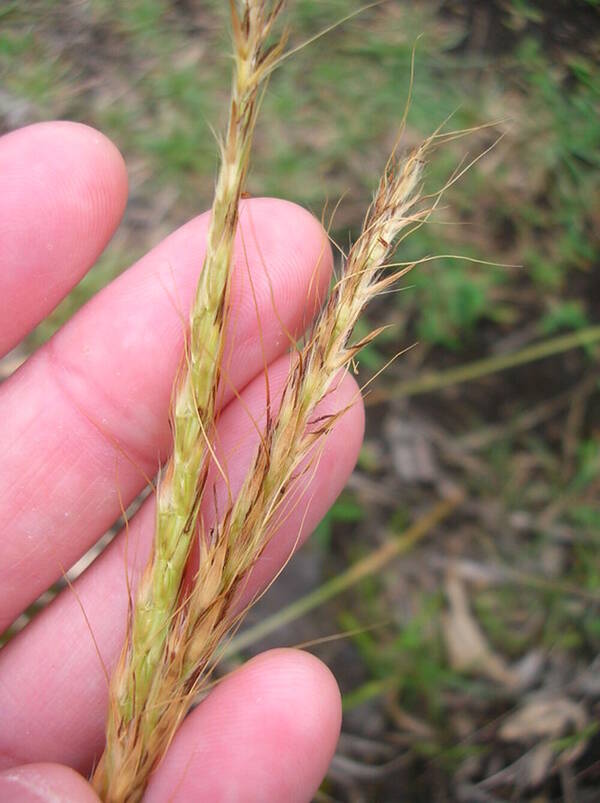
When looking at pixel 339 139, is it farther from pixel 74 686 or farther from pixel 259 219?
pixel 74 686

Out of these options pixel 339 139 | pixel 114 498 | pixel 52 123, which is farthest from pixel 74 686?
pixel 339 139

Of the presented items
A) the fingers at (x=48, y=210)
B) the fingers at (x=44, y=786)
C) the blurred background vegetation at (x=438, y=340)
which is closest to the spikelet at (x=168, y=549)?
the fingers at (x=44, y=786)

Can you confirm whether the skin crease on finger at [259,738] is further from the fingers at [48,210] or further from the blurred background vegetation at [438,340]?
the fingers at [48,210]

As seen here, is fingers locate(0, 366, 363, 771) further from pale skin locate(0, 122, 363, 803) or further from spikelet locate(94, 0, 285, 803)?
spikelet locate(94, 0, 285, 803)

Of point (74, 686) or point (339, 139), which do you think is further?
point (339, 139)

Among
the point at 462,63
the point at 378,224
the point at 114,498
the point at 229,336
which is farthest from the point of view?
the point at 462,63

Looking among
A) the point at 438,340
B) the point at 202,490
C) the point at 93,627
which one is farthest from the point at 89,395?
the point at 438,340

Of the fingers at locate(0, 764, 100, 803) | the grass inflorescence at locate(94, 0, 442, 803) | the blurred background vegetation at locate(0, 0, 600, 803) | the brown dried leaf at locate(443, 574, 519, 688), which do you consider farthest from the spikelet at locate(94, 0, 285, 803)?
the brown dried leaf at locate(443, 574, 519, 688)
